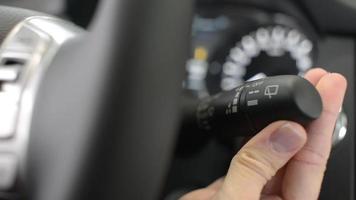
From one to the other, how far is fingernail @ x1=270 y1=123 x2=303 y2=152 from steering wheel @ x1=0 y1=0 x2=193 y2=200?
0.07 metres

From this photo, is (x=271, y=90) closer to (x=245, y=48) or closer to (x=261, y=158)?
(x=261, y=158)

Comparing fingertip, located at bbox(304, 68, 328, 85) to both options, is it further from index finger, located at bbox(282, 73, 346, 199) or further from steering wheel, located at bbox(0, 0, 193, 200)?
steering wheel, located at bbox(0, 0, 193, 200)

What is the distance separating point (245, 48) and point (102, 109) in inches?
19.6

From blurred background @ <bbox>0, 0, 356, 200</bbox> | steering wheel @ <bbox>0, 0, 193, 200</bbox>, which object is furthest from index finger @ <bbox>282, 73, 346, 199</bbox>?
blurred background @ <bbox>0, 0, 356, 200</bbox>

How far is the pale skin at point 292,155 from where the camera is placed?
35cm

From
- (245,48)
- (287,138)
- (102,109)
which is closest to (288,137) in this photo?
(287,138)

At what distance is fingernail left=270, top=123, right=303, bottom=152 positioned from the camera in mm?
334

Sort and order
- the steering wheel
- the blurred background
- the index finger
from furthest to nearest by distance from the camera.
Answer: the blurred background < the index finger < the steering wheel

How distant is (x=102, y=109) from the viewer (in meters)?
0.28

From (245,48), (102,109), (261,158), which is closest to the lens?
(102,109)

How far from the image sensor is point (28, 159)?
316 mm

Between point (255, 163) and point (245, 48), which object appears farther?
point (245, 48)

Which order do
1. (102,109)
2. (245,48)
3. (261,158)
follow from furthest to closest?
(245,48)
(261,158)
(102,109)

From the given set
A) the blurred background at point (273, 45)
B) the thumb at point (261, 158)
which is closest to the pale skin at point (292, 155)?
the thumb at point (261, 158)
